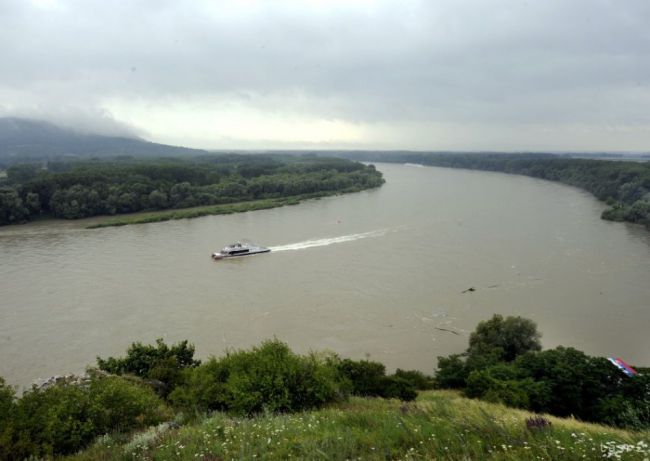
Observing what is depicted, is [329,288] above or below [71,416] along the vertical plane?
below

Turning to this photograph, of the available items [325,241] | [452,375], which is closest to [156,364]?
[452,375]

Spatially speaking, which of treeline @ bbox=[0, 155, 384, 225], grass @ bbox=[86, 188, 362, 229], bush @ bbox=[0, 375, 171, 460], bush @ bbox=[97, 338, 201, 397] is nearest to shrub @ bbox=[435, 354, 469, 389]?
bush @ bbox=[97, 338, 201, 397]

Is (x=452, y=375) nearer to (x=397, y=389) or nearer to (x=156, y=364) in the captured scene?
(x=397, y=389)

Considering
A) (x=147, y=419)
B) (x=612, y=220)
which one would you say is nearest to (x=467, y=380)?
(x=147, y=419)

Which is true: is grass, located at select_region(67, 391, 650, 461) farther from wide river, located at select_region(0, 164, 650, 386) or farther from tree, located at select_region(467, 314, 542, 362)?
wide river, located at select_region(0, 164, 650, 386)

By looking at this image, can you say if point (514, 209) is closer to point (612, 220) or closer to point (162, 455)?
point (612, 220)

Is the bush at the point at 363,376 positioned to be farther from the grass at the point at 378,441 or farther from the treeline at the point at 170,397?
the grass at the point at 378,441

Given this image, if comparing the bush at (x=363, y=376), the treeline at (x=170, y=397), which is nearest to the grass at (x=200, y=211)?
the treeline at (x=170, y=397)
